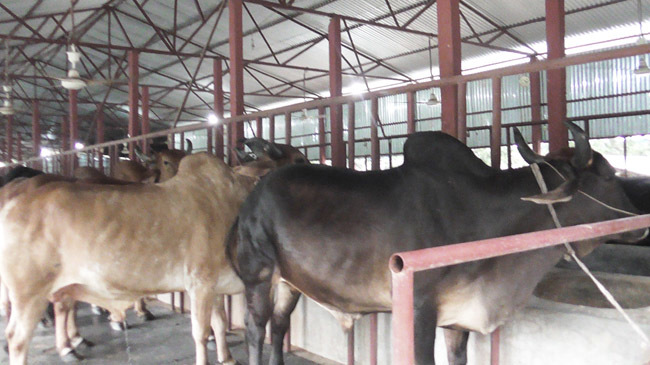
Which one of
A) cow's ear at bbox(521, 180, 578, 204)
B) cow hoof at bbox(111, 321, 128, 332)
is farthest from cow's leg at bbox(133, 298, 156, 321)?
cow's ear at bbox(521, 180, 578, 204)

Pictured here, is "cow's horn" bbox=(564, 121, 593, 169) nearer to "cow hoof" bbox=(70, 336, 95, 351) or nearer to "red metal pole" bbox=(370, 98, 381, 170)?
"red metal pole" bbox=(370, 98, 381, 170)

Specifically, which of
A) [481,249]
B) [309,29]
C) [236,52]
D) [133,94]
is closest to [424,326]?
[481,249]

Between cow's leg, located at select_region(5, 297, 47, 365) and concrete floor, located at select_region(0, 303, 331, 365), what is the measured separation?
0.88 m

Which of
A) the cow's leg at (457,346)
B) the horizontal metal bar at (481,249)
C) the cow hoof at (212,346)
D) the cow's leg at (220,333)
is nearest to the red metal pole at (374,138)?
the cow's leg at (457,346)

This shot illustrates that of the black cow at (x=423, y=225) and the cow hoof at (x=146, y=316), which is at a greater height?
the black cow at (x=423, y=225)

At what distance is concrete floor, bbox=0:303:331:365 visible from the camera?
4535mm

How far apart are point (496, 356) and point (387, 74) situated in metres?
12.5

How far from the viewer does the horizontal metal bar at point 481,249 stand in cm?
118

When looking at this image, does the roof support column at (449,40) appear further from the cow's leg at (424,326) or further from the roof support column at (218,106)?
the roof support column at (218,106)

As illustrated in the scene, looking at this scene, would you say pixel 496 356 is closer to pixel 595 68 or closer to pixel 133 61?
pixel 133 61

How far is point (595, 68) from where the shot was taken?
42.4ft

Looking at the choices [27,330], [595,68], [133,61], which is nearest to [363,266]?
[27,330]

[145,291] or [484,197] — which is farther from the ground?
[484,197]

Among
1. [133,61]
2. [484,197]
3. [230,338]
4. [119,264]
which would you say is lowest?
[230,338]
